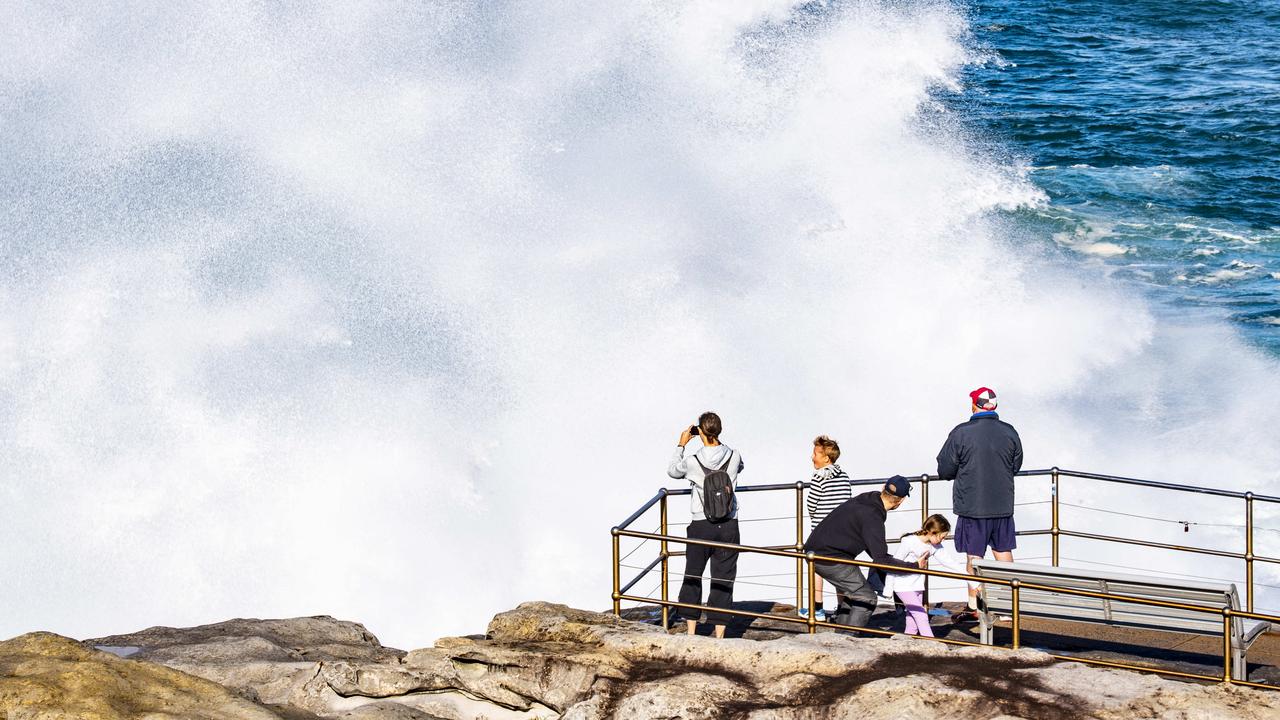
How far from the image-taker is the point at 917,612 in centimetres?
880

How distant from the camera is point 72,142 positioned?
22594 millimetres

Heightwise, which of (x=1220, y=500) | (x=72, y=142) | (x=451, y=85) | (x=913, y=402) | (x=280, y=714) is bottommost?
(x=280, y=714)

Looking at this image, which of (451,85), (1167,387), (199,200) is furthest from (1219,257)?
(199,200)

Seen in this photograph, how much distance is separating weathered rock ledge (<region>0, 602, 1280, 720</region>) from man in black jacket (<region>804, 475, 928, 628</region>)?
0.60m

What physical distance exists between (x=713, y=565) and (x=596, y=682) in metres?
1.87

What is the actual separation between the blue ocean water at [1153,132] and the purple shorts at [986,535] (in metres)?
13.4

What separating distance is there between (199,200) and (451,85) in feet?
17.6

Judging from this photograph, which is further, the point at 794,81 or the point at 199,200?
the point at 794,81

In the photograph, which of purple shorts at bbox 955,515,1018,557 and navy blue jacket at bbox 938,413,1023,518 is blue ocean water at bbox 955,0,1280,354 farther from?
navy blue jacket at bbox 938,413,1023,518

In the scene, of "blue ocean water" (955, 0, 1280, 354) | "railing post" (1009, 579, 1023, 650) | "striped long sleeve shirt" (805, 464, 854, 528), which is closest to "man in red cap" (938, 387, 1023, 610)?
"striped long sleeve shirt" (805, 464, 854, 528)

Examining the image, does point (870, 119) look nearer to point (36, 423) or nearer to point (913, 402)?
point (913, 402)

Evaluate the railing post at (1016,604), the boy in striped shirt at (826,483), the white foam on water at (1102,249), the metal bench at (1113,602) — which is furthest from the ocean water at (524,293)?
the railing post at (1016,604)

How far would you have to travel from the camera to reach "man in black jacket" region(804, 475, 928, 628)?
832 centimetres

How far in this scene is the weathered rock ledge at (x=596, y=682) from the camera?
678 cm
